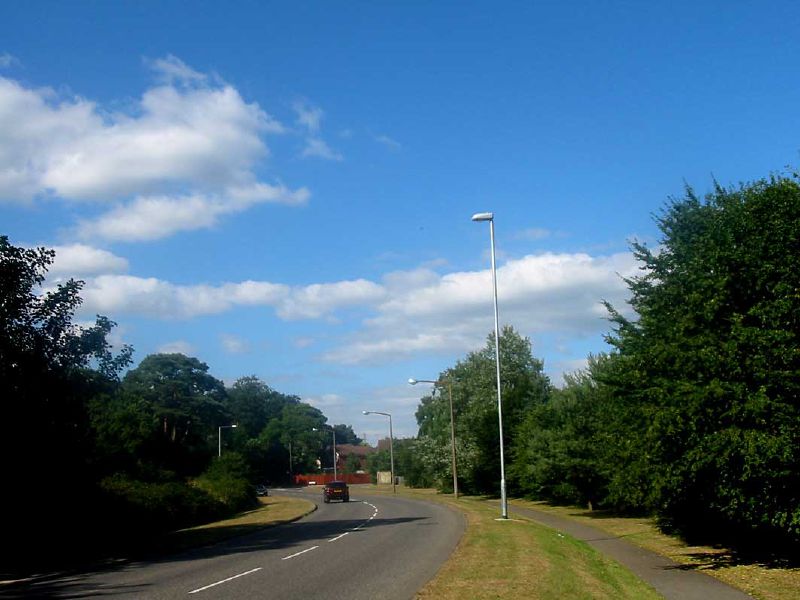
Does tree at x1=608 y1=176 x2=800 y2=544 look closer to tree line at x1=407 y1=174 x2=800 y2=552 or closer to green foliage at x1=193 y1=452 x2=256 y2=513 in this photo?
tree line at x1=407 y1=174 x2=800 y2=552

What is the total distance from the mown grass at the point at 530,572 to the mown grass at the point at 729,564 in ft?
6.62

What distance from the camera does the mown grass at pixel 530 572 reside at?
13367 mm

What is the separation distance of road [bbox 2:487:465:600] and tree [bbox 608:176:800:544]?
6207mm

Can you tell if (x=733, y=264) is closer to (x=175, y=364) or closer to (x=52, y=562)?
(x=52, y=562)

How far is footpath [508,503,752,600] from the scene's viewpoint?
14820 millimetres

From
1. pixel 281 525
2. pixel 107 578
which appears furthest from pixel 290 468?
pixel 107 578

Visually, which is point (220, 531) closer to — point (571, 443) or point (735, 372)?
point (571, 443)

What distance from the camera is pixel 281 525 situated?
117 feet

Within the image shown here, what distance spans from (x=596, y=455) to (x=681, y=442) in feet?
63.3

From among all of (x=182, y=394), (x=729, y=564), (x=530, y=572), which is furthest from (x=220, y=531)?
(x=182, y=394)

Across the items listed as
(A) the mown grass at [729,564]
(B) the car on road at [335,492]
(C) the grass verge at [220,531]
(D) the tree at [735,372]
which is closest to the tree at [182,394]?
(B) the car on road at [335,492]

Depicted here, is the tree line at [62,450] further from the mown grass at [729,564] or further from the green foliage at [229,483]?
the mown grass at [729,564]

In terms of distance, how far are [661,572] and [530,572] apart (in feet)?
13.5

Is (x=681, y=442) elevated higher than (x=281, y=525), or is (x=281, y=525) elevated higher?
(x=681, y=442)
